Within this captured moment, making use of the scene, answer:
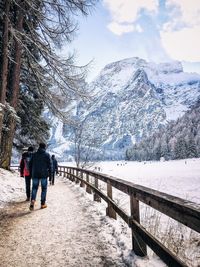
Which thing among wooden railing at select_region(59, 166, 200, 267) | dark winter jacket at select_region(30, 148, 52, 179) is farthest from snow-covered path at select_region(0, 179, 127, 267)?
dark winter jacket at select_region(30, 148, 52, 179)

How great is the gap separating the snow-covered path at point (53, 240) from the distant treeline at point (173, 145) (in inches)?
3824

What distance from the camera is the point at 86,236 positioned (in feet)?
15.9

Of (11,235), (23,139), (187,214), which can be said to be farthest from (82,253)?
(23,139)

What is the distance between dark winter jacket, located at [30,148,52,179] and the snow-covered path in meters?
1.05

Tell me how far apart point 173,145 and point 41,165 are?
432ft

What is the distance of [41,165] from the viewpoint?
24.9 feet

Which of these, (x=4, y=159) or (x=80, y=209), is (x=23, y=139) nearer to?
(x=4, y=159)

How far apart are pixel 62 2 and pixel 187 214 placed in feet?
33.7

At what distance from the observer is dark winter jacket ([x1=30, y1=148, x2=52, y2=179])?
7539 mm

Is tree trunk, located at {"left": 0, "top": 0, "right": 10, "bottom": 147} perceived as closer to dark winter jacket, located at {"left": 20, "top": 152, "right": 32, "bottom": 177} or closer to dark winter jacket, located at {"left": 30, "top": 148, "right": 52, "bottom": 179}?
dark winter jacket, located at {"left": 20, "top": 152, "right": 32, "bottom": 177}

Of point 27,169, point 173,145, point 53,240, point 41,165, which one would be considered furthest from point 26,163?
point 173,145

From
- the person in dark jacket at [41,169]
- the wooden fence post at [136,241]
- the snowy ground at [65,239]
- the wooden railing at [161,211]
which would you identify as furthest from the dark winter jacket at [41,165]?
the wooden fence post at [136,241]

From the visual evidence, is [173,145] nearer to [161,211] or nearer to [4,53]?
[4,53]

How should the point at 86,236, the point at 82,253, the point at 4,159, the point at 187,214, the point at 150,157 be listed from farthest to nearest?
the point at 150,157 → the point at 4,159 → the point at 86,236 → the point at 82,253 → the point at 187,214
